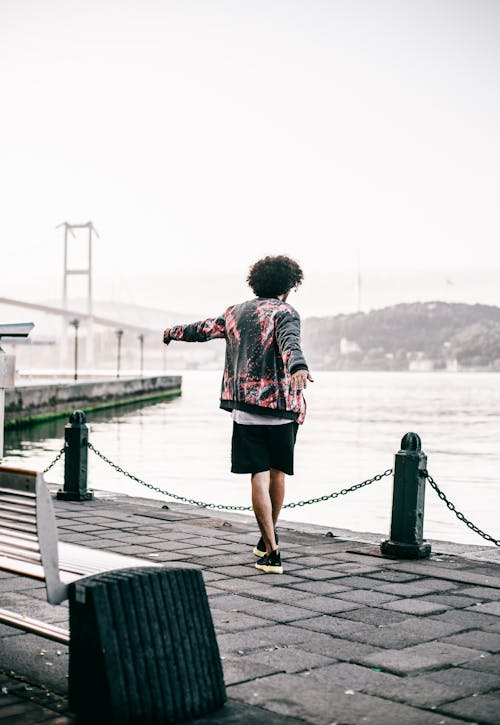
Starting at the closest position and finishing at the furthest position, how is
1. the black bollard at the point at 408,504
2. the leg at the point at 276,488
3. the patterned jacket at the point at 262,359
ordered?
the patterned jacket at the point at 262,359, the leg at the point at 276,488, the black bollard at the point at 408,504

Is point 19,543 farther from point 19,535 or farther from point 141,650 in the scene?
point 141,650

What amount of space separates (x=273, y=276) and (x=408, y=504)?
5.23 feet

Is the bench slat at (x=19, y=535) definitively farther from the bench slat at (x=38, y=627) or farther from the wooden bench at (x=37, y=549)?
the bench slat at (x=38, y=627)

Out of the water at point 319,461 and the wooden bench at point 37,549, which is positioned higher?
the wooden bench at point 37,549

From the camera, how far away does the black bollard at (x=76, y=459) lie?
780 centimetres

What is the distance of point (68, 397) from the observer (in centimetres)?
4175

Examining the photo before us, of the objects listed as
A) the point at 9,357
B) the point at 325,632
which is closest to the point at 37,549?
the point at 325,632

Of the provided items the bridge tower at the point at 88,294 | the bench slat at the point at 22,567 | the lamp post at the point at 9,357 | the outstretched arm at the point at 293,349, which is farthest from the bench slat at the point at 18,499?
the bridge tower at the point at 88,294

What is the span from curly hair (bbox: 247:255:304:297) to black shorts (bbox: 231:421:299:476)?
2.37 feet

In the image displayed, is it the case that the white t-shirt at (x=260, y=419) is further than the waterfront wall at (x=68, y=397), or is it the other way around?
the waterfront wall at (x=68, y=397)

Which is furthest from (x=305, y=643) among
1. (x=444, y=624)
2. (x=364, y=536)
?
(x=364, y=536)

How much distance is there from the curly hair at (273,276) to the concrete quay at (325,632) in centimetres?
150

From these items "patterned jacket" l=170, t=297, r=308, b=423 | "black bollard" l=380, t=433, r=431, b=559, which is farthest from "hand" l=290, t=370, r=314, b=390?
"black bollard" l=380, t=433, r=431, b=559

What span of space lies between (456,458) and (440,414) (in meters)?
28.5
